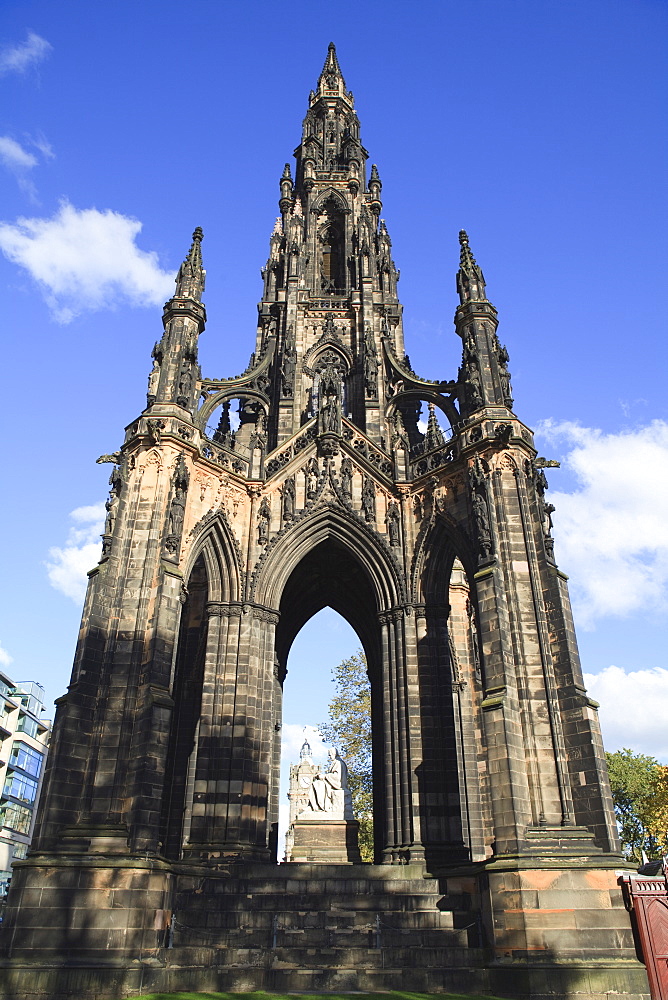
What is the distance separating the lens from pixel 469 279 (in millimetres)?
19266

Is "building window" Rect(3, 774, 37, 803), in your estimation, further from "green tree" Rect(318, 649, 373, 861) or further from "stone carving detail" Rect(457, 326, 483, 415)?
"stone carving detail" Rect(457, 326, 483, 415)

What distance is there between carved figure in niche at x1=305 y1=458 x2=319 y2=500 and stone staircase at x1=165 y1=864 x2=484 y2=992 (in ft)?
29.5

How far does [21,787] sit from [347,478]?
1633 inches

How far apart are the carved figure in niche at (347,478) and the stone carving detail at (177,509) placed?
4735 millimetres

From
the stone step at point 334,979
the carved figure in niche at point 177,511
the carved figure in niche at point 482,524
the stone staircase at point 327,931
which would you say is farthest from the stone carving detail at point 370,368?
the stone step at point 334,979

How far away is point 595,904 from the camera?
458 inches

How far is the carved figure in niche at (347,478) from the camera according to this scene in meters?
19.5

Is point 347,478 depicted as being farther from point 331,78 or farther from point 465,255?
point 331,78

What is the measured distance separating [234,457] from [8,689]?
35448mm

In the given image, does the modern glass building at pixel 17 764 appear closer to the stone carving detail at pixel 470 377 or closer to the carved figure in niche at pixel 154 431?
the carved figure in niche at pixel 154 431

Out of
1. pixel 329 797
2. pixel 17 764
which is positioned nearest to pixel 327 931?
pixel 329 797

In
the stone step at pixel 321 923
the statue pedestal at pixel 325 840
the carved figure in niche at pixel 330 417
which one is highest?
the carved figure in niche at pixel 330 417

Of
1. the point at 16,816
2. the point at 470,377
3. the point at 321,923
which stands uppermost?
the point at 470,377

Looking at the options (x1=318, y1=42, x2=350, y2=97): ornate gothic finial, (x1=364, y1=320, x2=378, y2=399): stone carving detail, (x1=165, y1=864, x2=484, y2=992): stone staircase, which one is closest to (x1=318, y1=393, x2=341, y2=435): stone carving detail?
(x1=364, y1=320, x2=378, y2=399): stone carving detail
